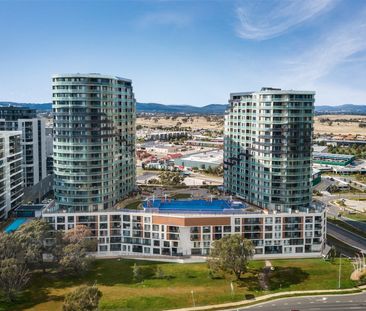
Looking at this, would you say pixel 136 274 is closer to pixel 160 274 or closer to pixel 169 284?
pixel 160 274

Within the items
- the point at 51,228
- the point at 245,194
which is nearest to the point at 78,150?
the point at 51,228

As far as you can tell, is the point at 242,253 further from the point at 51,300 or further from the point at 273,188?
the point at 51,300

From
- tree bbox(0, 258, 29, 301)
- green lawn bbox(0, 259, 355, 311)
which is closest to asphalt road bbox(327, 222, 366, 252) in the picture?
green lawn bbox(0, 259, 355, 311)

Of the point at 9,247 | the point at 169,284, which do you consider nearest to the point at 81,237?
the point at 9,247

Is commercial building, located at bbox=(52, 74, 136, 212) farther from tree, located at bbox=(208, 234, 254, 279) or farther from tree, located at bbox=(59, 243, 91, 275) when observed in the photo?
tree, located at bbox=(208, 234, 254, 279)

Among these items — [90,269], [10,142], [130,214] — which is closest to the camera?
[90,269]

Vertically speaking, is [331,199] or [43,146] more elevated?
[43,146]
